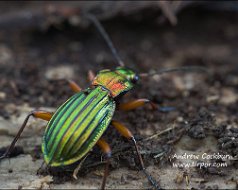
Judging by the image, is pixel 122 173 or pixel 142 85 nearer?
pixel 122 173

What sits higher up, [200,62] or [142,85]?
[200,62]

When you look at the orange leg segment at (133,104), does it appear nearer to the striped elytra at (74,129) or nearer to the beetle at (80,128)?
the beetle at (80,128)

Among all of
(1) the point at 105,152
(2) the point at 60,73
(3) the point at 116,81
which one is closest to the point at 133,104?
(3) the point at 116,81

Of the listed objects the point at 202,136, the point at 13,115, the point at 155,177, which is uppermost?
the point at 13,115

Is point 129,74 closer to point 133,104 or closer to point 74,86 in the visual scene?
point 133,104

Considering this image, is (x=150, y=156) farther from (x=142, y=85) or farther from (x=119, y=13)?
(x=119, y=13)

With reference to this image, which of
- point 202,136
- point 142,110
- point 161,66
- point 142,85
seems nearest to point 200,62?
point 161,66

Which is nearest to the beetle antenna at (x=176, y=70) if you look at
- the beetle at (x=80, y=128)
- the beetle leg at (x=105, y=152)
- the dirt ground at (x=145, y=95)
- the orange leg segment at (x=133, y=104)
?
the dirt ground at (x=145, y=95)
